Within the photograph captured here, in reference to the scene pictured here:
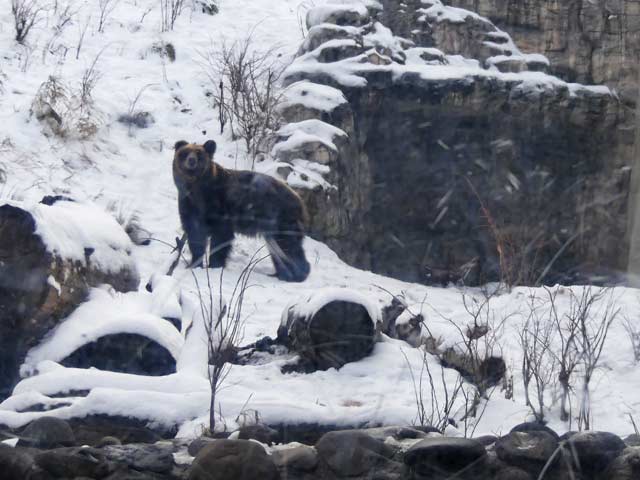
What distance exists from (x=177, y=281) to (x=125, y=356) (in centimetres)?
126

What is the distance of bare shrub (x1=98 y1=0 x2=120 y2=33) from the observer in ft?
50.3

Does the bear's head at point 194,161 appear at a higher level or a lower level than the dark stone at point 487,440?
higher

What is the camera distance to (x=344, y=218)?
1179 centimetres

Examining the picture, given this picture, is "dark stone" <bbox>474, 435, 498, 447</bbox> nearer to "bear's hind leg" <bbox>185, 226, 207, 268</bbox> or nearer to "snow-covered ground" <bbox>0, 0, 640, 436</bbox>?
"snow-covered ground" <bbox>0, 0, 640, 436</bbox>

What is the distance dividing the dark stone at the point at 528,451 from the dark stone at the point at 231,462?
916mm

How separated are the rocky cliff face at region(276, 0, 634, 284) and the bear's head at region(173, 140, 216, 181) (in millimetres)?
1873

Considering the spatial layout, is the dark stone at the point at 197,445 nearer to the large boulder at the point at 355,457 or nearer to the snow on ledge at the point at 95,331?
the large boulder at the point at 355,457

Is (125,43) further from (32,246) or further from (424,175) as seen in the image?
(32,246)

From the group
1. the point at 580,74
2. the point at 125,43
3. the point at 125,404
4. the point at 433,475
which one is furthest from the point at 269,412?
the point at 125,43

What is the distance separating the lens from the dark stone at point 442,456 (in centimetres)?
356

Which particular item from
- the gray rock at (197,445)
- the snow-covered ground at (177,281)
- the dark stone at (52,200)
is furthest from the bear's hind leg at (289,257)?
the gray rock at (197,445)

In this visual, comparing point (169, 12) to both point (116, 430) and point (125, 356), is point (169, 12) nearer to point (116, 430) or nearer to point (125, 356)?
point (125, 356)

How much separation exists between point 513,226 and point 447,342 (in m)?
6.67

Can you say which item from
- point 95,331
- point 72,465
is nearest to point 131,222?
point 95,331
